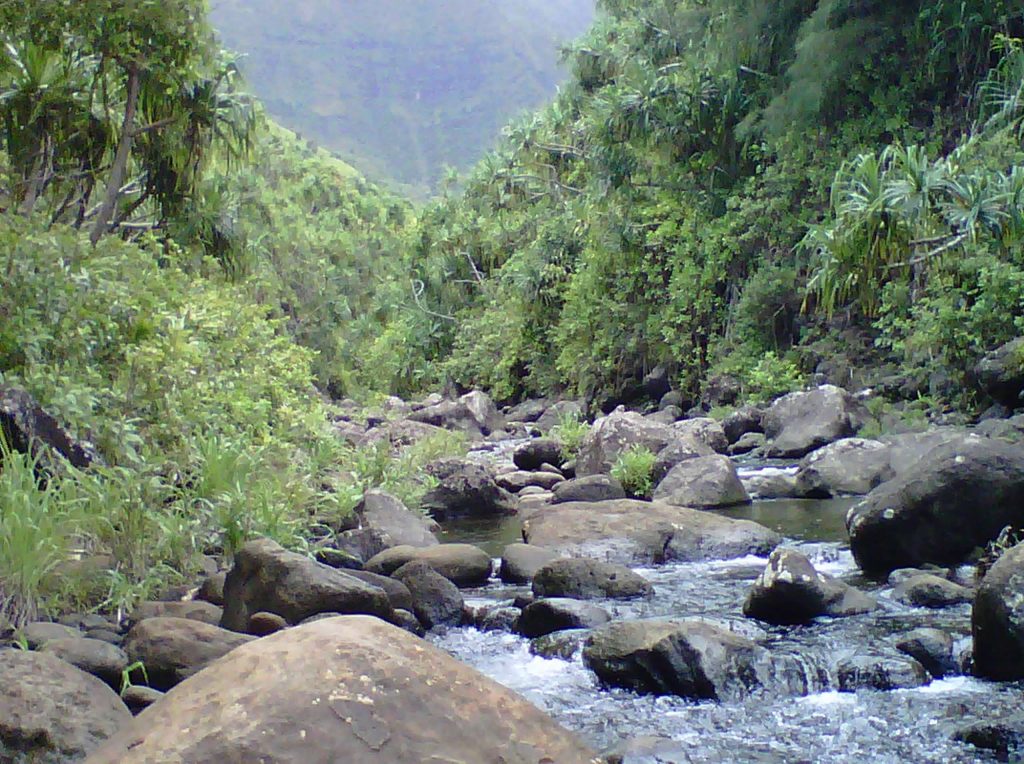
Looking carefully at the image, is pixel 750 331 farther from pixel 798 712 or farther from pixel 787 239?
pixel 798 712

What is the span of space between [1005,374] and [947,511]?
5585mm

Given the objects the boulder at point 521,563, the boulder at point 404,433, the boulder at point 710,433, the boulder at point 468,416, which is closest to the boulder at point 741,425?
the boulder at point 710,433

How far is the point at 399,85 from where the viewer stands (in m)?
128

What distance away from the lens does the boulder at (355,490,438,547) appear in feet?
27.0

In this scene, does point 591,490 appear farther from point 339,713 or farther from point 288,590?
point 339,713

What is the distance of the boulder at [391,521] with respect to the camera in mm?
8242

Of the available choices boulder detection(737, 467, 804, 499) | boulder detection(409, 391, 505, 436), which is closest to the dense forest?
boulder detection(409, 391, 505, 436)

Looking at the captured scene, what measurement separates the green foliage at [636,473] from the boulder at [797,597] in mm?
5160

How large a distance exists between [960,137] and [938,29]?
1.57 metres

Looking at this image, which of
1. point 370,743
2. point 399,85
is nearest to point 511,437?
point 370,743

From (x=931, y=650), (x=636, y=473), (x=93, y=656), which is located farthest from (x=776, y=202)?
(x=93, y=656)

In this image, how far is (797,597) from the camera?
5895mm

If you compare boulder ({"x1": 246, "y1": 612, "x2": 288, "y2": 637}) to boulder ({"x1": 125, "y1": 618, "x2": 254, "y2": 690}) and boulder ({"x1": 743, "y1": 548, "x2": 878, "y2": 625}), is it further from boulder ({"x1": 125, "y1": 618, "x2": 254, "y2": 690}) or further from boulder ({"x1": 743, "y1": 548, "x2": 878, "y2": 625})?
boulder ({"x1": 743, "y1": 548, "x2": 878, "y2": 625})

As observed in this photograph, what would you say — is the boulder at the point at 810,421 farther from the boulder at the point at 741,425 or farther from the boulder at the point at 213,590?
the boulder at the point at 213,590
